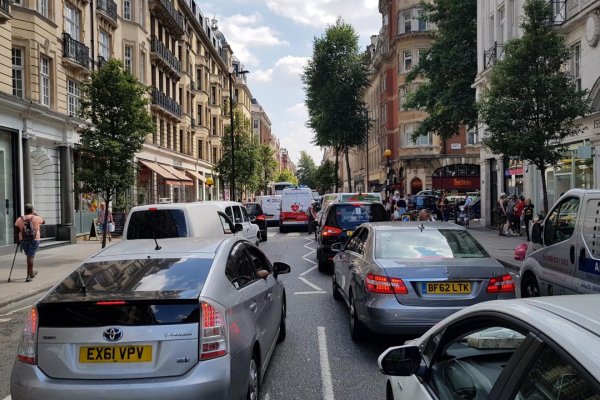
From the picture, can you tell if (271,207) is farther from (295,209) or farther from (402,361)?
(402,361)

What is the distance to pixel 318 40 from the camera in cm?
4934

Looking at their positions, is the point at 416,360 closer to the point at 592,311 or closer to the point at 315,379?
the point at 592,311

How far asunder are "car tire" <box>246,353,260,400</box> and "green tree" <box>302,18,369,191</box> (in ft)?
145

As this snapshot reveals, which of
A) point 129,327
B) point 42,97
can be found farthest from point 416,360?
point 42,97

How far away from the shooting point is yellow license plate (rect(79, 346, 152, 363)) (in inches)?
131

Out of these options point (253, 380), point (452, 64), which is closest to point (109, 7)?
point (452, 64)

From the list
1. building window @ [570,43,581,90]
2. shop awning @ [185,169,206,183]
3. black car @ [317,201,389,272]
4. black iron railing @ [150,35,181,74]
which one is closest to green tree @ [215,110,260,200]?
shop awning @ [185,169,206,183]

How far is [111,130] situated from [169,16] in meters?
24.6

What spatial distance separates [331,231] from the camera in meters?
12.5

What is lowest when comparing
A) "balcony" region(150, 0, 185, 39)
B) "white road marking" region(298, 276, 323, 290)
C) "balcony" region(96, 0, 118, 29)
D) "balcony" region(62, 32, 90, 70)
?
"white road marking" region(298, 276, 323, 290)

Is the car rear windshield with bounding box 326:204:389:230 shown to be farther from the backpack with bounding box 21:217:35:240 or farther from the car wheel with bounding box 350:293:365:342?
the backpack with bounding box 21:217:35:240

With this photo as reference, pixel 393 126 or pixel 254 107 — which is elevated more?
pixel 254 107

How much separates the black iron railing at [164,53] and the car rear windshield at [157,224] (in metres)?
28.7

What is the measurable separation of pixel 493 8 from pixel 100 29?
20168 mm
